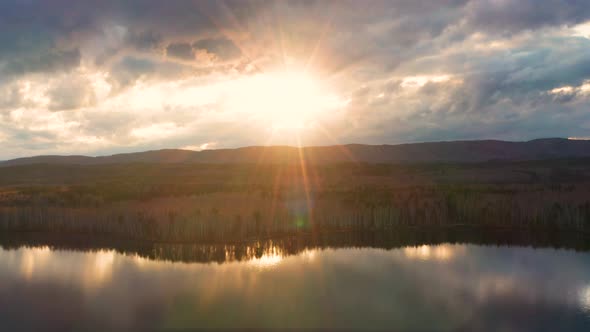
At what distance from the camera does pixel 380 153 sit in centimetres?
9988

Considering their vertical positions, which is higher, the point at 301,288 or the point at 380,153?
the point at 380,153

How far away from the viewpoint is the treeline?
41.0 feet

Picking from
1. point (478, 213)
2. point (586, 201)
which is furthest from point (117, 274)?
point (586, 201)

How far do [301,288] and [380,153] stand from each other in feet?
307

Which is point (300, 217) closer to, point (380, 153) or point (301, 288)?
point (301, 288)

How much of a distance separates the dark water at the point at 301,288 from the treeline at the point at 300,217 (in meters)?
1.01

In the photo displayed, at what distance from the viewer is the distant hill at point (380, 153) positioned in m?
89.6

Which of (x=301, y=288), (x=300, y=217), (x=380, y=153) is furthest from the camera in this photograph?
(x=380, y=153)

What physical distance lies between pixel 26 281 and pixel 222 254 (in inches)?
161

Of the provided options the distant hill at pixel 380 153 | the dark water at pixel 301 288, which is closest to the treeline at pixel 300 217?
the dark water at pixel 301 288

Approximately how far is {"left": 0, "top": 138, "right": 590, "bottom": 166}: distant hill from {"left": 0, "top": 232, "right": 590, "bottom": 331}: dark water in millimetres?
76730

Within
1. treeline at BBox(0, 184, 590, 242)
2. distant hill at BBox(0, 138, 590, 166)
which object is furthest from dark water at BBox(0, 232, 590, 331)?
distant hill at BBox(0, 138, 590, 166)

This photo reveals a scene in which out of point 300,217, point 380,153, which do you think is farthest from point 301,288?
point 380,153

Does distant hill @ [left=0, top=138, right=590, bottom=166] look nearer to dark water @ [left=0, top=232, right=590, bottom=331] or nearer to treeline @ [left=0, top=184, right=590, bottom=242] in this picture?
treeline @ [left=0, top=184, right=590, bottom=242]
